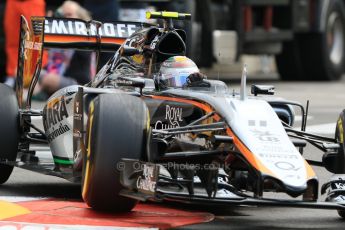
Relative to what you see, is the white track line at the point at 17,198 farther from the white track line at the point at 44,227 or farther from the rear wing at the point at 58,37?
the rear wing at the point at 58,37

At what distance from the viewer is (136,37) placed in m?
9.48

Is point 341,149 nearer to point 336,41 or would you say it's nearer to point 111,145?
point 111,145

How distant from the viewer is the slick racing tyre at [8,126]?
9328 millimetres

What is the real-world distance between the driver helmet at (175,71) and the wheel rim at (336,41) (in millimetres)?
13680

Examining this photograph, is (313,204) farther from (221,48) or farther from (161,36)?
(221,48)

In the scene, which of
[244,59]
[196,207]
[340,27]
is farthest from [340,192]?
[244,59]

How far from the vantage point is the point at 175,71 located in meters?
8.96

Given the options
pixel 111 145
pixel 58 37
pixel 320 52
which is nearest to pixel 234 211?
pixel 111 145

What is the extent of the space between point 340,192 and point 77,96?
1.90 meters

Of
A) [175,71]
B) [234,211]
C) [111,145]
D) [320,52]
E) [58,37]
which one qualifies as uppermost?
[58,37]

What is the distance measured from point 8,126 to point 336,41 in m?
14.1

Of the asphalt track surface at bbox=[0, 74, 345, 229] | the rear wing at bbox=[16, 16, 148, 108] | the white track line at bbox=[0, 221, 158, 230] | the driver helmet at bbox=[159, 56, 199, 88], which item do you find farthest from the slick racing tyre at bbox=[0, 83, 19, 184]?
the white track line at bbox=[0, 221, 158, 230]

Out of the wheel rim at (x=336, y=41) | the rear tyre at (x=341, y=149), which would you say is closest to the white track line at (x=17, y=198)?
the rear tyre at (x=341, y=149)

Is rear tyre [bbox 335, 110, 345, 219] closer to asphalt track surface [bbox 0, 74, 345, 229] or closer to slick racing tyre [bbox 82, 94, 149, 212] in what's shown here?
asphalt track surface [bbox 0, 74, 345, 229]
